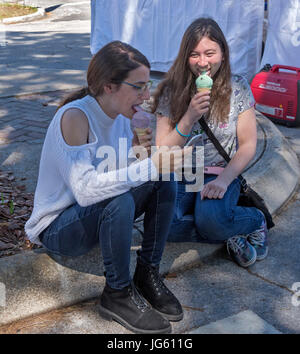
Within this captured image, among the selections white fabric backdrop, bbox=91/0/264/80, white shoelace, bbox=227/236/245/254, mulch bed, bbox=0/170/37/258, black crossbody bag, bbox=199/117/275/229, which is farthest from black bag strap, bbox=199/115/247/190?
white fabric backdrop, bbox=91/0/264/80

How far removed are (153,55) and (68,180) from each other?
19.5 feet

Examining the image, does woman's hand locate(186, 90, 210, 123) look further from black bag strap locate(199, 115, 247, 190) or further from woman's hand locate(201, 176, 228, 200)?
woman's hand locate(201, 176, 228, 200)

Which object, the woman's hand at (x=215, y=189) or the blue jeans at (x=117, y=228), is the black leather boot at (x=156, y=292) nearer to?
the blue jeans at (x=117, y=228)

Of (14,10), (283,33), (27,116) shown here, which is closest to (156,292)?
(27,116)

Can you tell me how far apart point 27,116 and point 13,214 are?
2.21 m

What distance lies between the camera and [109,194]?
2.12 m

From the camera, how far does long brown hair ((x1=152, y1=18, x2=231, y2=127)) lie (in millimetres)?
2674

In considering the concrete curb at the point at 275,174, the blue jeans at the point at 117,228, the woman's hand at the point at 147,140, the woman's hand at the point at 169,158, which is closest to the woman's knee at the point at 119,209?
the blue jeans at the point at 117,228

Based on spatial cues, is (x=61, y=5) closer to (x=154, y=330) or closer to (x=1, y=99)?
(x=1, y=99)

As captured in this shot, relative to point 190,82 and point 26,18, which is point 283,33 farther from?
point 26,18

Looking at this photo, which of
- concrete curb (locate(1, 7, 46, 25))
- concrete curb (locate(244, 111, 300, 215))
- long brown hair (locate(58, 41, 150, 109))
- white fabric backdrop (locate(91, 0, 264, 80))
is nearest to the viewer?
long brown hair (locate(58, 41, 150, 109))

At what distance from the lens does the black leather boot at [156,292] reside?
7.77 ft

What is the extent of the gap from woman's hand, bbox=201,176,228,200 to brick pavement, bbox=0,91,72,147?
6.94 ft

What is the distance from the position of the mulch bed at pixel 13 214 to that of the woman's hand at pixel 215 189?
99 centimetres
